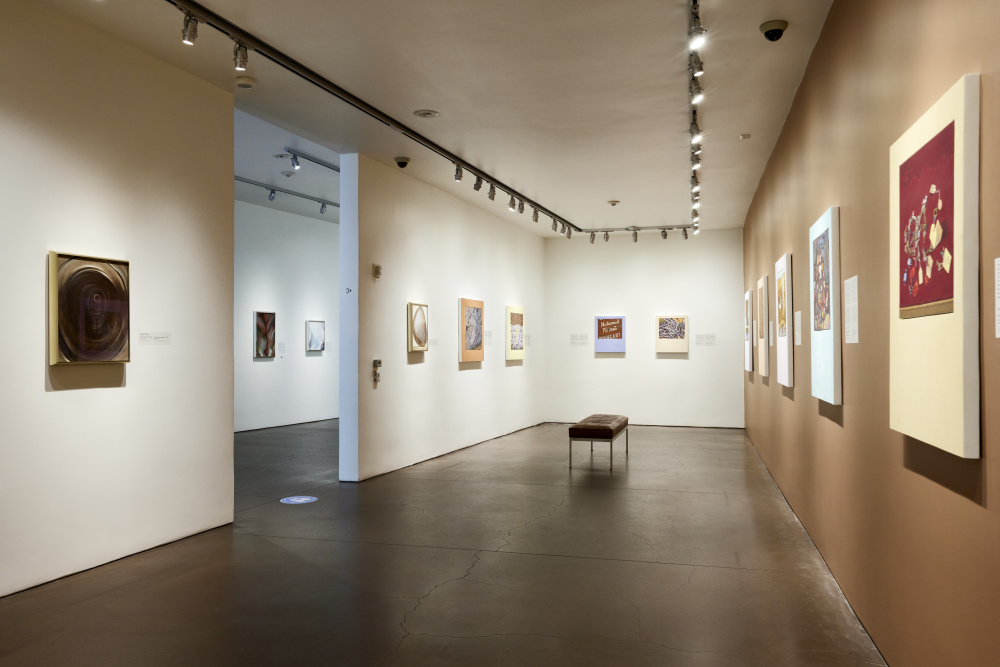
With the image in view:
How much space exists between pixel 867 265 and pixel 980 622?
206 cm

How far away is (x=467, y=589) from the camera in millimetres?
4961

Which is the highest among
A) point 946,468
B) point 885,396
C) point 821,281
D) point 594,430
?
point 821,281

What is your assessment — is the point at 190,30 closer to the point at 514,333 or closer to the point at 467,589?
the point at 467,589

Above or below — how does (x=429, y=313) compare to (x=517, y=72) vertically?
below

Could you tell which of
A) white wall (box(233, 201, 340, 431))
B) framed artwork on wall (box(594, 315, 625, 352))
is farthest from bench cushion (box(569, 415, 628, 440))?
white wall (box(233, 201, 340, 431))

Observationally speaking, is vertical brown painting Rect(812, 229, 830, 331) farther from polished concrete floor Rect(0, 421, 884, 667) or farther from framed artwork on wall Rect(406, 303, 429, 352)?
framed artwork on wall Rect(406, 303, 429, 352)

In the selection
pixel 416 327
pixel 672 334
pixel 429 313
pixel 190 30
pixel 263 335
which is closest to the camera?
pixel 190 30

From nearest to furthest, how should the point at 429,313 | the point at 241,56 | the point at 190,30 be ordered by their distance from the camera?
the point at 190,30, the point at 241,56, the point at 429,313

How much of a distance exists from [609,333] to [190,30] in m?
11.9

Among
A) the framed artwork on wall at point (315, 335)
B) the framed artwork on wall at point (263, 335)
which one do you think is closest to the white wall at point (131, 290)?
the framed artwork on wall at point (263, 335)

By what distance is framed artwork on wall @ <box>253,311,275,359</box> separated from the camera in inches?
571

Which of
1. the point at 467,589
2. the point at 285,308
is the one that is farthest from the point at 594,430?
the point at 285,308

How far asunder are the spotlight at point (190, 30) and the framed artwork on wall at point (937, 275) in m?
4.56

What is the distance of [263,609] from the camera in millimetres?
4594
